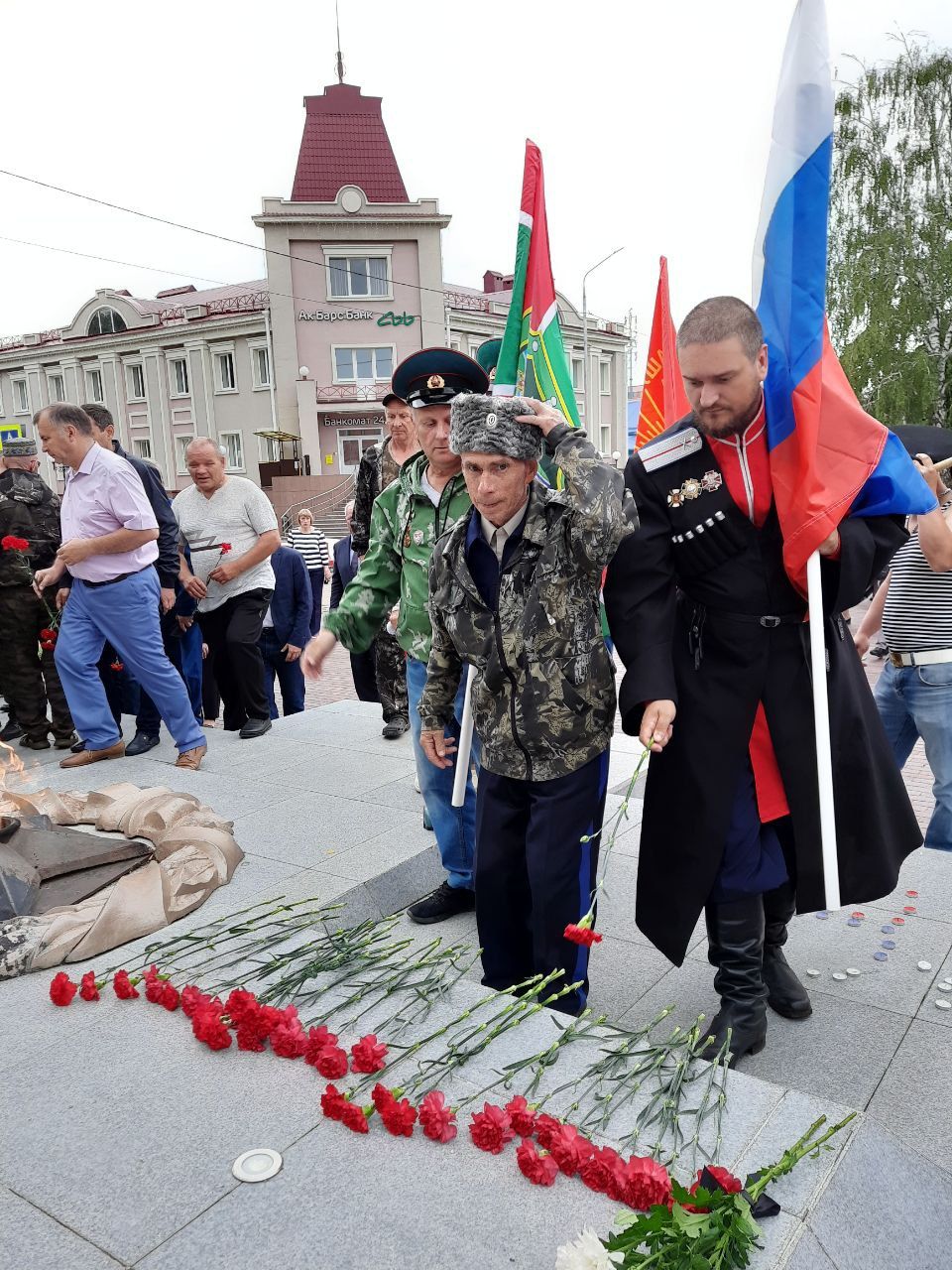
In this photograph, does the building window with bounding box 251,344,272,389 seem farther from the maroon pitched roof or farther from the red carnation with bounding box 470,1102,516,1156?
the red carnation with bounding box 470,1102,516,1156

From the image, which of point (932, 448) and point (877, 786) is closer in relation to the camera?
point (877, 786)

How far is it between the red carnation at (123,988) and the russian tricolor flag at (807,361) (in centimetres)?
221

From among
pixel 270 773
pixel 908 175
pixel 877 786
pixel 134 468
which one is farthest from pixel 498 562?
pixel 908 175

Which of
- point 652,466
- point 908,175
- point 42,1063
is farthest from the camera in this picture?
point 908,175

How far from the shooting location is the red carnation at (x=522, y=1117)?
2018 mm

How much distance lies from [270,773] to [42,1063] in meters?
2.75

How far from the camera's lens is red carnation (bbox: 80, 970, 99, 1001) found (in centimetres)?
271

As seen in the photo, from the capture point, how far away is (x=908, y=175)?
1962 centimetres

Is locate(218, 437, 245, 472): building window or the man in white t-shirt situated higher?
locate(218, 437, 245, 472): building window

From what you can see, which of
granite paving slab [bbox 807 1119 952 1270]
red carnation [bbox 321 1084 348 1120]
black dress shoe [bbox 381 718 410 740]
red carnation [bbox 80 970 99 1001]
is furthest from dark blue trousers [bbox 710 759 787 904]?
black dress shoe [bbox 381 718 410 740]

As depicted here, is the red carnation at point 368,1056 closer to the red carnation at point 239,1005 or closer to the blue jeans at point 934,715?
the red carnation at point 239,1005

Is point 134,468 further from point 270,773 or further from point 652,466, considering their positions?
point 652,466

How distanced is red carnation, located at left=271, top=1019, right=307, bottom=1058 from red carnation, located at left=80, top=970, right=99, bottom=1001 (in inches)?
26.9

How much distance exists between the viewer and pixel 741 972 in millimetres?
2713
